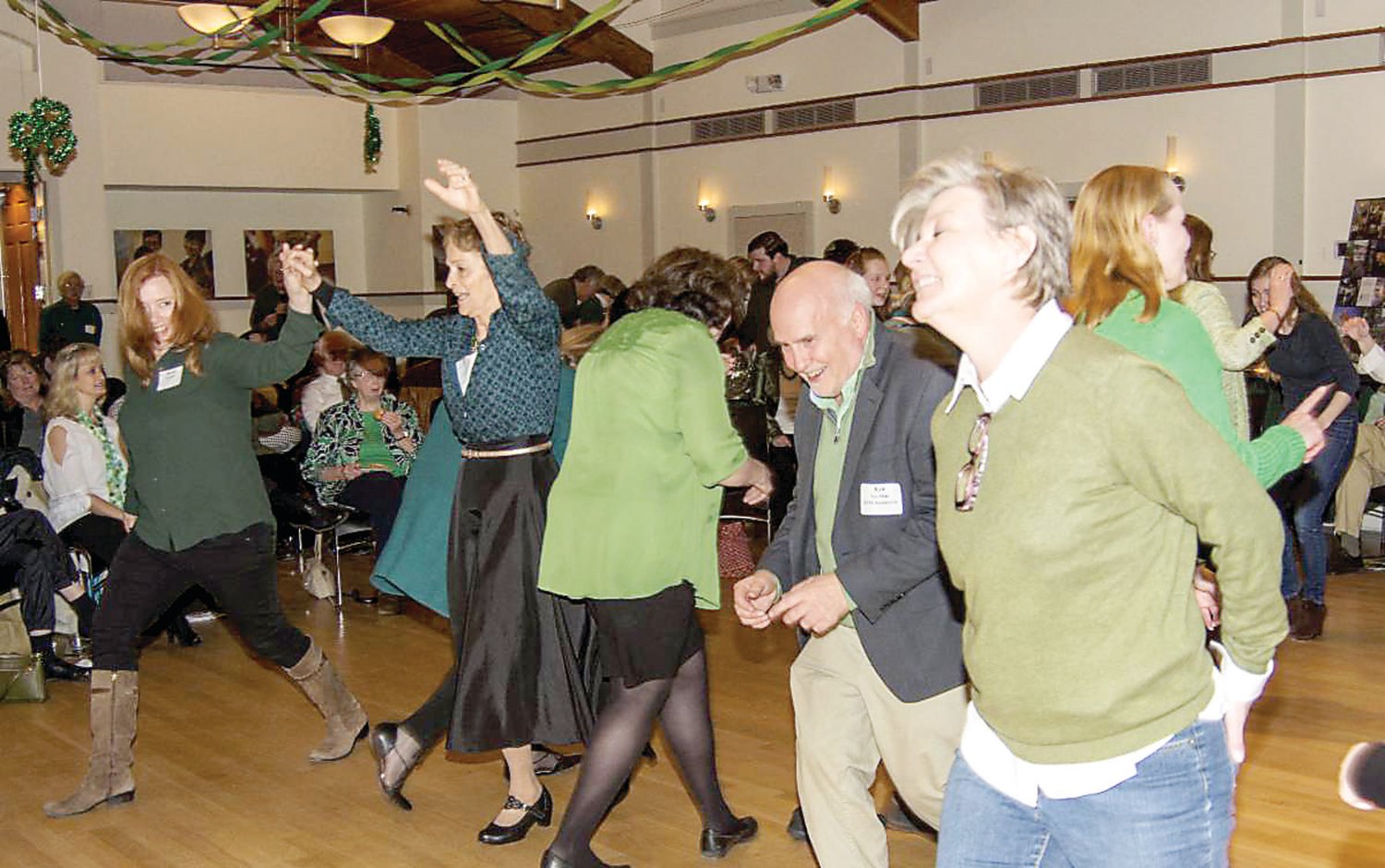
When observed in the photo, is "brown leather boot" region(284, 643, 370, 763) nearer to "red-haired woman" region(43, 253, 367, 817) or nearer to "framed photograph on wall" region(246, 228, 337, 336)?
"red-haired woman" region(43, 253, 367, 817)

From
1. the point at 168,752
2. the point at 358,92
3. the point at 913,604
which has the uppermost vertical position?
the point at 358,92

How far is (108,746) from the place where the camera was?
4734 millimetres

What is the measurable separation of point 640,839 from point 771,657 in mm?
2069

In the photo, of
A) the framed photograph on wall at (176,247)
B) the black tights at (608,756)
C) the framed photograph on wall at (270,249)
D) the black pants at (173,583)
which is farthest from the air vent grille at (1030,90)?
the black tights at (608,756)

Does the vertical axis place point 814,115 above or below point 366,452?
above

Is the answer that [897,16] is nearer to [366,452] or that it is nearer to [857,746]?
[366,452]

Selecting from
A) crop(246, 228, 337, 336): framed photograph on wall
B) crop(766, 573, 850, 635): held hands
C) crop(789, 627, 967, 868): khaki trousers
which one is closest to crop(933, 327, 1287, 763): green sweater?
crop(766, 573, 850, 635): held hands

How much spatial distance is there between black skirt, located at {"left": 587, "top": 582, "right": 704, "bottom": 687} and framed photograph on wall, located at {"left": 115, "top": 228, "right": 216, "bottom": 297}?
45.2ft

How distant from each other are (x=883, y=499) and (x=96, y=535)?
474 centimetres

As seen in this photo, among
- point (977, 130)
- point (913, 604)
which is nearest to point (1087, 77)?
point (977, 130)

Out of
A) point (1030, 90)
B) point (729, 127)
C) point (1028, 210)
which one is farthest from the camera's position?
point (729, 127)

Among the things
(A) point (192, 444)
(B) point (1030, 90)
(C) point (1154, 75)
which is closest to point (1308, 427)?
(A) point (192, 444)

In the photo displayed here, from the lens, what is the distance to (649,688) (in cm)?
386

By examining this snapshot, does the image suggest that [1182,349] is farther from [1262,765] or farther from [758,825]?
[1262,765]
